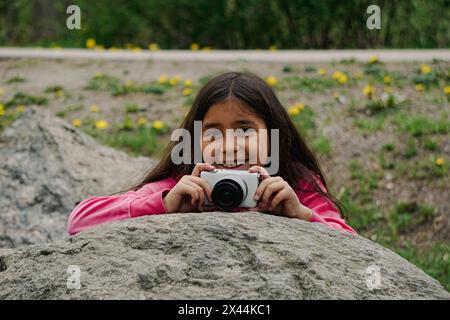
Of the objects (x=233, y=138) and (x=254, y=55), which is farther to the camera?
(x=254, y=55)

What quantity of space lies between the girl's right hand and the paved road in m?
5.73

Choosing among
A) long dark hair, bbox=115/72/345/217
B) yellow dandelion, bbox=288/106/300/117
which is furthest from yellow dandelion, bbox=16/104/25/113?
long dark hair, bbox=115/72/345/217

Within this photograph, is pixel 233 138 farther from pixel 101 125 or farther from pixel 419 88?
pixel 419 88

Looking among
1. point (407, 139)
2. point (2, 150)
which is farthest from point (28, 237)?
point (407, 139)

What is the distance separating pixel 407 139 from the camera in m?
6.22

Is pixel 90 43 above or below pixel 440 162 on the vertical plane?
above

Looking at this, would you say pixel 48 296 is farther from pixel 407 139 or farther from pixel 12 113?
pixel 12 113

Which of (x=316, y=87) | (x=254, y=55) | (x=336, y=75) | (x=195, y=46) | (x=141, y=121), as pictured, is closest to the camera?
(x=141, y=121)

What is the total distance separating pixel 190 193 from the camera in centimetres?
285

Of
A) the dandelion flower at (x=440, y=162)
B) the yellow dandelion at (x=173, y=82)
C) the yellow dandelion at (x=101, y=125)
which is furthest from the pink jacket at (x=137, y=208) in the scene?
the yellow dandelion at (x=173, y=82)

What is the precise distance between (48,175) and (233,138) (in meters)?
2.17

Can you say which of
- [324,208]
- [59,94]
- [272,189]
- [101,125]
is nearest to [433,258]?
[324,208]

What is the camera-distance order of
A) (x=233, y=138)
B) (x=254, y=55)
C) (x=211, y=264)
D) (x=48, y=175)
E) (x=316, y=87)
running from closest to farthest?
(x=211, y=264)
(x=233, y=138)
(x=48, y=175)
(x=316, y=87)
(x=254, y=55)

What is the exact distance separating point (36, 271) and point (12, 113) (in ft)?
16.9
